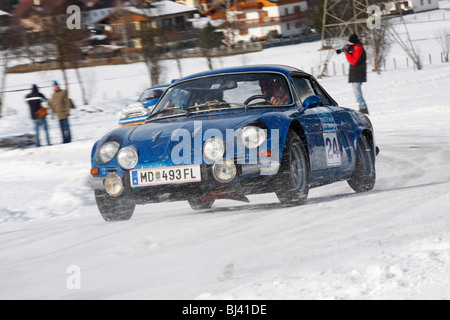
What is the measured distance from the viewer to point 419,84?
2647cm

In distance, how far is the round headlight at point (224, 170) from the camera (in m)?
5.84

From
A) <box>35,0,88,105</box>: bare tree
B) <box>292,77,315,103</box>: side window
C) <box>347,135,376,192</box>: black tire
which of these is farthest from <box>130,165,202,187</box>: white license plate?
<box>35,0,88,105</box>: bare tree

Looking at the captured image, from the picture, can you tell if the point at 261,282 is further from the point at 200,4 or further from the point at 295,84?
the point at 200,4

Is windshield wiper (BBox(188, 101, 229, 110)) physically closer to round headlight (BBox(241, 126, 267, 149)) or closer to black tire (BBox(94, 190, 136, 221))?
round headlight (BBox(241, 126, 267, 149))

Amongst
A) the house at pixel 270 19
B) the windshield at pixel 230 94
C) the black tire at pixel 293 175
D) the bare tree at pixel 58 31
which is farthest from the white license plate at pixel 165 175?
the house at pixel 270 19

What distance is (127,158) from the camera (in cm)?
616

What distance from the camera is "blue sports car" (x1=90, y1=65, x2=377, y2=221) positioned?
5887mm

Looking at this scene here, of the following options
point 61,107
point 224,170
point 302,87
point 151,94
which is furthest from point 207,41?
point 224,170

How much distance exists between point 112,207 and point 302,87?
7.44ft

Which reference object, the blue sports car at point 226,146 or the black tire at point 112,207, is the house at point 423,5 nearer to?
the blue sports car at point 226,146

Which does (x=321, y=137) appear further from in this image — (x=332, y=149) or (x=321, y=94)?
(x=321, y=94)

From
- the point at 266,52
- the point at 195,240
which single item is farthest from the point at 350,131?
the point at 266,52

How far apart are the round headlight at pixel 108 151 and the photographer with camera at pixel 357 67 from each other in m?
11.5

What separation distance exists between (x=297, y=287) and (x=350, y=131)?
14.4 ft
